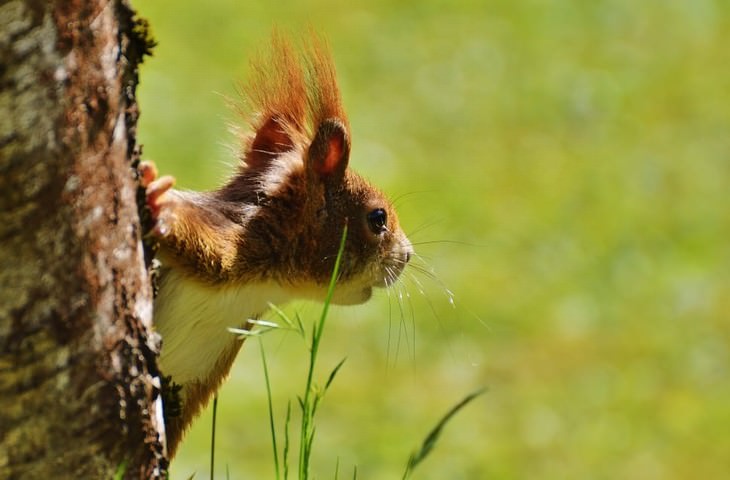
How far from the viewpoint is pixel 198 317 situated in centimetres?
265

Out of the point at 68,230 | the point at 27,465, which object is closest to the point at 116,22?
the point at 68,230

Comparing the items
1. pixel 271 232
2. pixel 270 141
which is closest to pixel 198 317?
pixel 271 232

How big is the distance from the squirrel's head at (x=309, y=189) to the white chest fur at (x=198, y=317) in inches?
3.3

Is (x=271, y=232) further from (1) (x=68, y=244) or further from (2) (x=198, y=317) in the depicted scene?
(1) (x=68, y=244)

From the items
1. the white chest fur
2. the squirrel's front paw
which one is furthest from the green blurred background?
the squirrel's front paw

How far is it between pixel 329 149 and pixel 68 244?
119 centimetres

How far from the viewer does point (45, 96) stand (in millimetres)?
1809

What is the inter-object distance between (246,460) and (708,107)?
14.3 ft

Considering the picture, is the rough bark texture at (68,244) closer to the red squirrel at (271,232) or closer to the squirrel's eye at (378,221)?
the red squirrel at (271,232)

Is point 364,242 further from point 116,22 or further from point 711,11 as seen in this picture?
point 711,11

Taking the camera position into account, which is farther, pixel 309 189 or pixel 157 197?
pixel 309 189

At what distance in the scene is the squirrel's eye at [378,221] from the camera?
3086mm

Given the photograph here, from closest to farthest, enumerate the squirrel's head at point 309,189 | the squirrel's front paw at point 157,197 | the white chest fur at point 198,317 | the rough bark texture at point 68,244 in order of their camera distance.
A: the rough bark texture at point 68,244 → the squirrel's front paw at point 157,197 → the white chest fur at point 198,317 → the squirrel's head at point 309,189

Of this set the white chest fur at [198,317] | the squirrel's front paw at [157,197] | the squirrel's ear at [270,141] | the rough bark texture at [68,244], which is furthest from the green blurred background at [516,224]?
the rough bark texture at [68,244]
